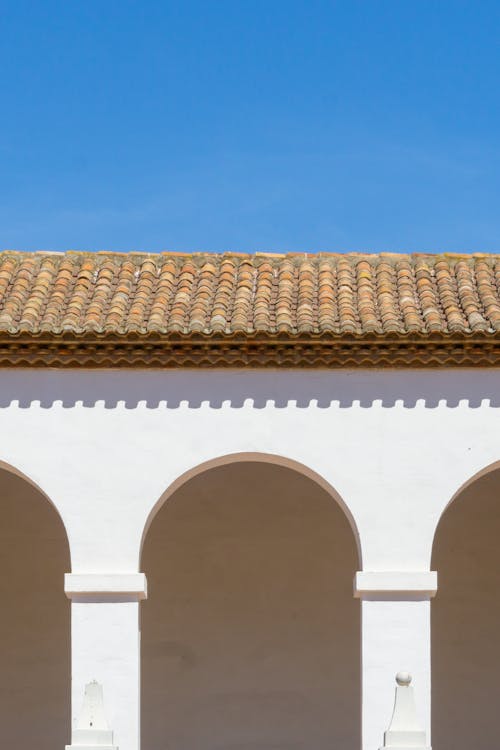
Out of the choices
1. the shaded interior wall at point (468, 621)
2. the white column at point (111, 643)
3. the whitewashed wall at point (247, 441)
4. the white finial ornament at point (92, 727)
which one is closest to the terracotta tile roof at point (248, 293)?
the whitewashed wall at point (247, 441)

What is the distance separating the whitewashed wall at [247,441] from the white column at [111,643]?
42 millimetres

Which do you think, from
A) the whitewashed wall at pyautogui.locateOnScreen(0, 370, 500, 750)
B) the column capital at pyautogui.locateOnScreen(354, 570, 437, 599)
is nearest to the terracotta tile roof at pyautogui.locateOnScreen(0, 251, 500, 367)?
the whitewashed wall at pyautogui.locateOnScreen(0, 370, 500, 750)

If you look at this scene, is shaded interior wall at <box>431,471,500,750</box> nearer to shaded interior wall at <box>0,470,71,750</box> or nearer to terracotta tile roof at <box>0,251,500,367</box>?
terracotta tile roof at <box>0,251,500,367</box>

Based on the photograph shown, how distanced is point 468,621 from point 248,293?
428cm

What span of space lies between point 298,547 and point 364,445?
3.06 m

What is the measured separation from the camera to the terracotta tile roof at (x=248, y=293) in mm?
13828

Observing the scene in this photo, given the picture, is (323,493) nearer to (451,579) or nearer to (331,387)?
(451,579)

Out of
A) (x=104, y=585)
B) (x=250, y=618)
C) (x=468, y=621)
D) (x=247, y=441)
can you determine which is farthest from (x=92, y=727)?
(x=468, y=621)

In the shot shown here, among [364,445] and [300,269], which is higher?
[300,269]

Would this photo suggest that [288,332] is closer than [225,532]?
Yes

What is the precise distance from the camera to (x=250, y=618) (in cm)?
1655

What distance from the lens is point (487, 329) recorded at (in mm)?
13695

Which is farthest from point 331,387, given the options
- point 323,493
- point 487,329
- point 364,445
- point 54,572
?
point 54,572

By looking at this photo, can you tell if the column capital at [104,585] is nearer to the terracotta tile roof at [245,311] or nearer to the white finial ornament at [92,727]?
the white finial ornament at [92,727]
